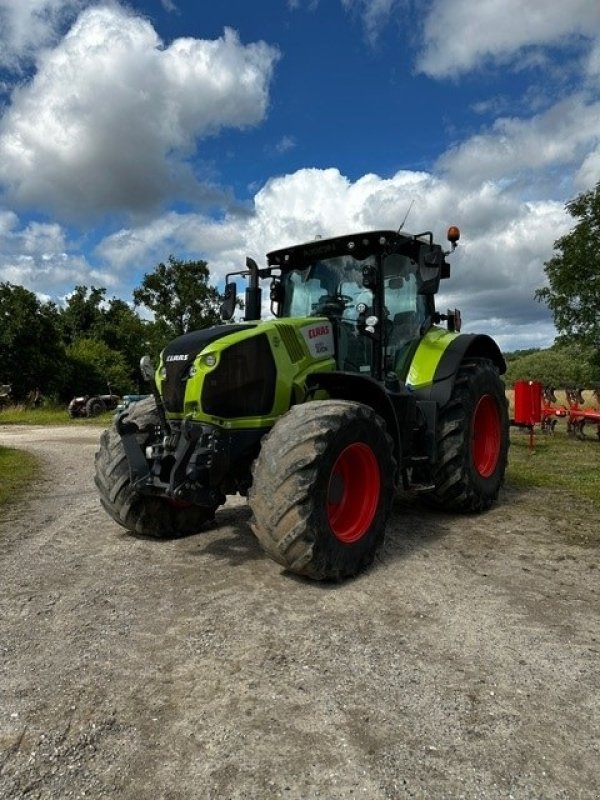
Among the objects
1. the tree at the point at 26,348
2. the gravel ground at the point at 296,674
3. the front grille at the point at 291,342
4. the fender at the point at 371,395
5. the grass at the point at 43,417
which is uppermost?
the tree at the point at 26,348

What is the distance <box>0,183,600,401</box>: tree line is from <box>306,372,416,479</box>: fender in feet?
43.0

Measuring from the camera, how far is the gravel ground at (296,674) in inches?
90.0

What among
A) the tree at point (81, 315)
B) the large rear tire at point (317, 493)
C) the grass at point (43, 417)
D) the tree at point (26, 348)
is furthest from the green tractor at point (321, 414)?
the tree at point (81, 315)

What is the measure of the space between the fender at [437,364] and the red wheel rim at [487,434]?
2.45 feet

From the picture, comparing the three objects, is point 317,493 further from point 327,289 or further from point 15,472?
point 15,472

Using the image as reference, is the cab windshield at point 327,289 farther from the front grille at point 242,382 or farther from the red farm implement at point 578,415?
the red farm implement at point 578,415

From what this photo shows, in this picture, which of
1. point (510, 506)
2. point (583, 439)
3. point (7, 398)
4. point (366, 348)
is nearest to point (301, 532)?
point (366, 348)

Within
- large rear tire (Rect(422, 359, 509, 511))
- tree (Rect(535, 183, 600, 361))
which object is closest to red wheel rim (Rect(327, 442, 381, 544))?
large rear tire (Rect(422, 359, 509, 511))

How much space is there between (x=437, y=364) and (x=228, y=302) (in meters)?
2.22

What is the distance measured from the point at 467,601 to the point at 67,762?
8.31ft

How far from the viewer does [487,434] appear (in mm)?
7035

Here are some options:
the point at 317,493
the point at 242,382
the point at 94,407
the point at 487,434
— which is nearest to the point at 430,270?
the point at 487,434

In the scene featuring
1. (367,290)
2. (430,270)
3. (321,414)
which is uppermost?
(430,270)

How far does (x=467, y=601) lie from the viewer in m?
3.96
